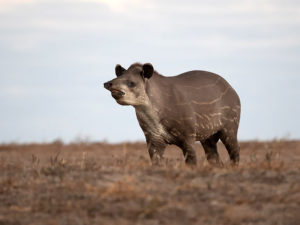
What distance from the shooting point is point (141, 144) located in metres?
20.5

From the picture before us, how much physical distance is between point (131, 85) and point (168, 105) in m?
0.79

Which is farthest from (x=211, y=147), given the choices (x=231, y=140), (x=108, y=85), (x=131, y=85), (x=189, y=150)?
(x=108, y=85)

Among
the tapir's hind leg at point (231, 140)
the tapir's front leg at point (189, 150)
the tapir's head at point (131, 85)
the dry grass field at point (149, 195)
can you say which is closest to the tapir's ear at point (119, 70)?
the tapir's head at point (131, 85)

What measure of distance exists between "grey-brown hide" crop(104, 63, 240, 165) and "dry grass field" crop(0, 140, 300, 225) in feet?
4.29

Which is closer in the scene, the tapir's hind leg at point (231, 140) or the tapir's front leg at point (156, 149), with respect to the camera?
the tapir's front leg at point (156, 149)

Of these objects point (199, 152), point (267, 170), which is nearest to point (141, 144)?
point (199, 152)

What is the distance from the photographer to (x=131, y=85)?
35.5 ft

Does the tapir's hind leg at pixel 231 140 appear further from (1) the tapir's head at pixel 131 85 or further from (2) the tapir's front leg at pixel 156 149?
(1) the tapir's head at pixel 131 85

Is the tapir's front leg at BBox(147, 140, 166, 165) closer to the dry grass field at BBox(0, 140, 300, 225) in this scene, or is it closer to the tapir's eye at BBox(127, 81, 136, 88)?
the tapir's eye at BBox(127, 81, 136, 88)

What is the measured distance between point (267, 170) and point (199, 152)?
439 inches

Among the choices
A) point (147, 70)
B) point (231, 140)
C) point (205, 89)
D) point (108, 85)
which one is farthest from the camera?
point (231, 140)

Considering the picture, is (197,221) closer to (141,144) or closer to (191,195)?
(191,195)

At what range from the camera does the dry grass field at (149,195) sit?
697cm

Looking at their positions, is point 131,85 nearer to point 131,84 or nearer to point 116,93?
point 131,84
